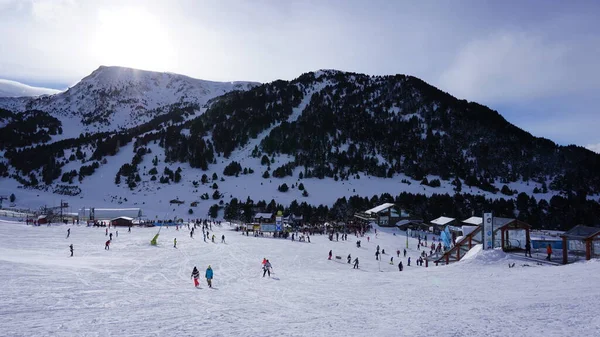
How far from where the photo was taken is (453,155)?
100 metres

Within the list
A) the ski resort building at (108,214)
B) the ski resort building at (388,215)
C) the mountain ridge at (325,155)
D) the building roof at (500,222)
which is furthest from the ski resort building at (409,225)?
the ski resort building at (108,214)

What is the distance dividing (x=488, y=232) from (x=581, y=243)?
4.95 m

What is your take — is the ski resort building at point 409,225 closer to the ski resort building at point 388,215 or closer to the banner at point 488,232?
the ski resort building at point 388,215

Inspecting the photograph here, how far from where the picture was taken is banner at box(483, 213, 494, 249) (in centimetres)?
2208

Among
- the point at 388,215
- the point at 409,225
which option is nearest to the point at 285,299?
the point at 409,225

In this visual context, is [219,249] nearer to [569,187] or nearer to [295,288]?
[295,288]

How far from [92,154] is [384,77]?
10543 cm

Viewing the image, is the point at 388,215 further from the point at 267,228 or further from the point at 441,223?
the point at 267,228

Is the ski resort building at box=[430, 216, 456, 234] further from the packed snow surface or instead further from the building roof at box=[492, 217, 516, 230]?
the packed snow surface

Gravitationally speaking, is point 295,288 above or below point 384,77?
below

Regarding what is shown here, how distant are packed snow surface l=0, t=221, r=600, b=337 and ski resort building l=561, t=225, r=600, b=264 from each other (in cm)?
301

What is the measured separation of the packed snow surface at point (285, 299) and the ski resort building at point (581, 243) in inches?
118

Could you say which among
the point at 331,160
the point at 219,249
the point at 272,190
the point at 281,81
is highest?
the point at 281,81

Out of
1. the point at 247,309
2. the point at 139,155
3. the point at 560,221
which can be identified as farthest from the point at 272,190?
the point at 247,309
